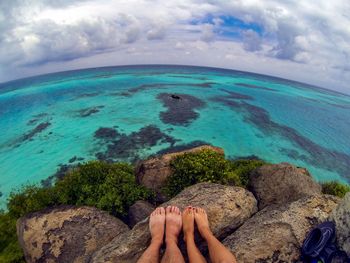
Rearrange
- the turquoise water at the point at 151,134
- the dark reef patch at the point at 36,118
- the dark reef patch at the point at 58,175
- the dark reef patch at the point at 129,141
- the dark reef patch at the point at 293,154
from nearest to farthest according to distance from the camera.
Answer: the dark reef patch at the point at 58,175, the dark reef patch at the point at 129,141, the turquoise water at the point at 151,134, the dark reef patch at the point at 293,154, the dark reef patch at the point at 36,118

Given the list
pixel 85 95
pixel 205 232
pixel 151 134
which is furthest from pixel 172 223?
pixel 85 95

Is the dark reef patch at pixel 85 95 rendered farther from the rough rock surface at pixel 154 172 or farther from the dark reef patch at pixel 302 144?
the rough rock surface at pixel 154 172

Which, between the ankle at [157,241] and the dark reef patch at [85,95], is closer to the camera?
the ankle at [157,241]

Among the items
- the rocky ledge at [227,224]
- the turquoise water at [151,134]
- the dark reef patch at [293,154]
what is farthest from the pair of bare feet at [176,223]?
the dark reef patch at [293,154]

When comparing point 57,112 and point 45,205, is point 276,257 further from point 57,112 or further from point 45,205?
point 57,112

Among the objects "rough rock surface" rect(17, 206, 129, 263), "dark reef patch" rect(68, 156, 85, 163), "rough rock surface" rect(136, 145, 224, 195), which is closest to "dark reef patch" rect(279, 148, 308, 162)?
"rough rock surface" rect(136, 145, 224, 195)

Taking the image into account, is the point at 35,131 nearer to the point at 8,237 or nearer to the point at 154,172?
the point at 8,237

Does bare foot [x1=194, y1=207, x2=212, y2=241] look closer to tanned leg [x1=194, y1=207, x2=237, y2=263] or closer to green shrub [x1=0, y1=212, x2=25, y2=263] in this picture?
tanned leg [x1=194, y1=207, x2=237, y2=263]
